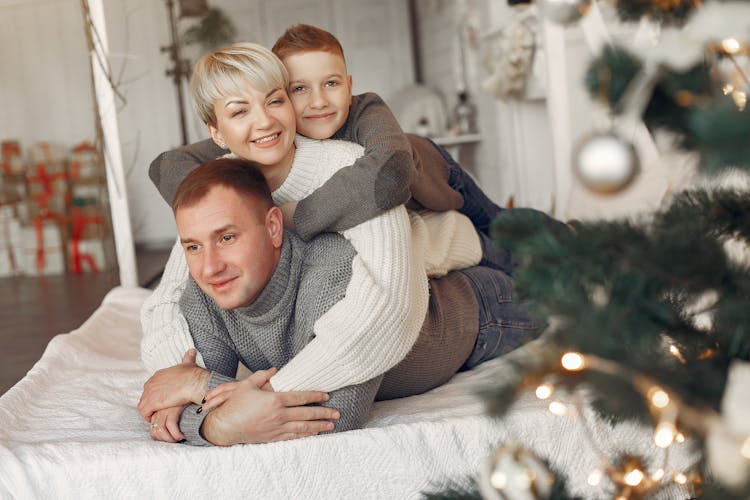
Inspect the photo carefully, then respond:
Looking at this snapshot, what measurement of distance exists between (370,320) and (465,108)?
4.16m

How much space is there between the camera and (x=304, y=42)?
203cm

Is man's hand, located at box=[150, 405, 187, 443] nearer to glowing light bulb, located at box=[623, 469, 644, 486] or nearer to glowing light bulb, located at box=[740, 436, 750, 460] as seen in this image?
glowing light bulb, located at box=[623, 469, 644, 486]

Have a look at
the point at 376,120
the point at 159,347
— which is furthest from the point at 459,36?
the point at 159,347

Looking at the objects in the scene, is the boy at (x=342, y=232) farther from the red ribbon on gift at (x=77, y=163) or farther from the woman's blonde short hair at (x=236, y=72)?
the red ribbon on gift at (x=77, y=163)

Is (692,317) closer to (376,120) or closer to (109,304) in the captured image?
(376,120)

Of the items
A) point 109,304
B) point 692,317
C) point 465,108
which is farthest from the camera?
point 465,108

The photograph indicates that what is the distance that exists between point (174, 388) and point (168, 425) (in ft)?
0.23

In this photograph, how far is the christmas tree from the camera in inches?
25.8

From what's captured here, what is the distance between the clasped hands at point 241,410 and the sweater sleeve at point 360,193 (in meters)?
0.32

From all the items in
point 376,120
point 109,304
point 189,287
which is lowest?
point 109,304

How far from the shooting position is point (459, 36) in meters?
5.70

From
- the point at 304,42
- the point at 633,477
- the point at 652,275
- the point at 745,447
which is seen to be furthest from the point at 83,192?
the point at 745,447

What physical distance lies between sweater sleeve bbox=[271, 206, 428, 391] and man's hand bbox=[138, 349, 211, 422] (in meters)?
0.16

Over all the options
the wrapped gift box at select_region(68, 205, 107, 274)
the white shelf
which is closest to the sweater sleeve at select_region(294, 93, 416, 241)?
the wrapped gift box at select_region(68, 205, 107, 274)
